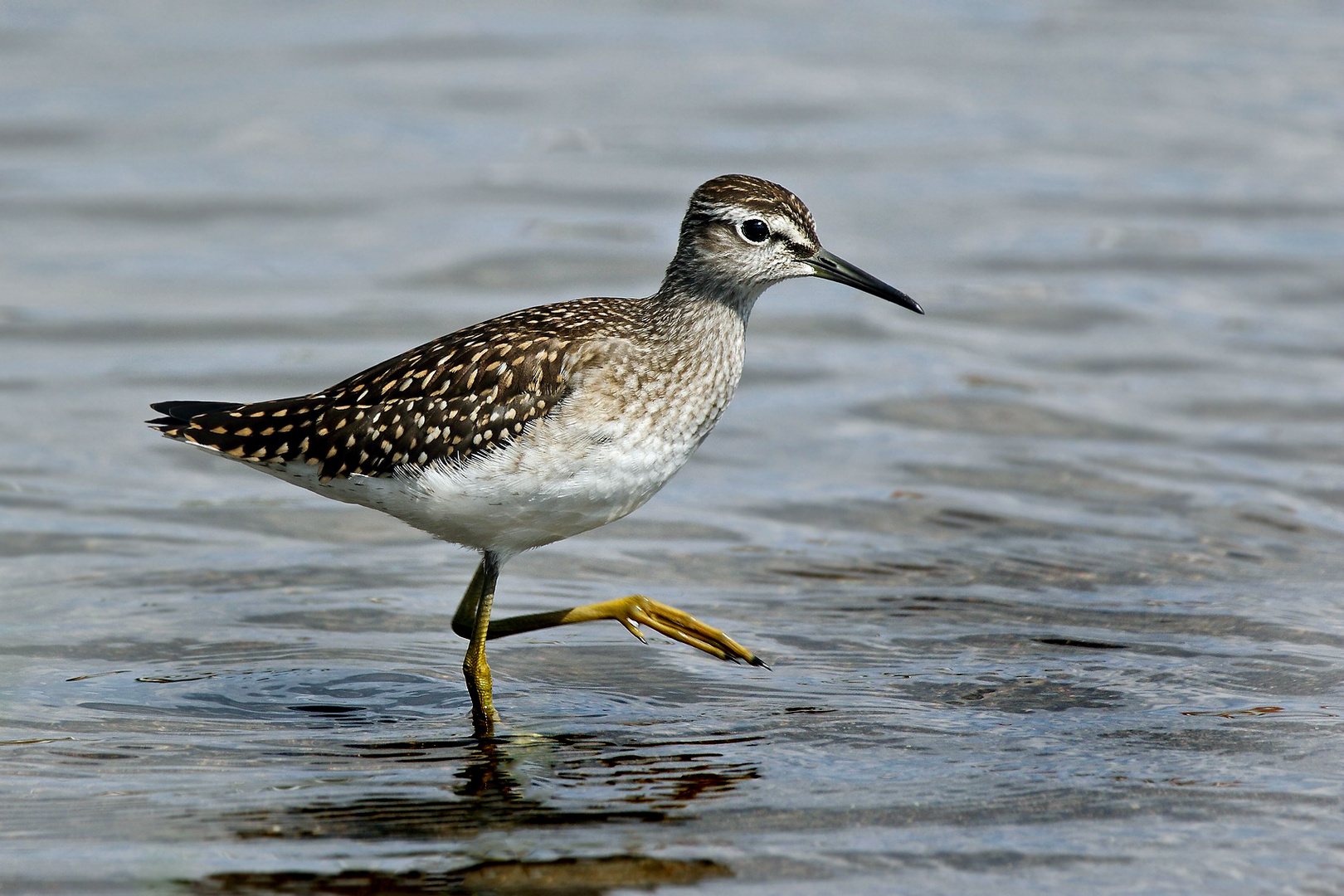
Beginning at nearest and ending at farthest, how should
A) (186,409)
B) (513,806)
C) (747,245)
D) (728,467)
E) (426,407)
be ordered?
(513,806), (426,407), (747,245), (186,409), (728,467)

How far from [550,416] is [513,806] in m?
1.74

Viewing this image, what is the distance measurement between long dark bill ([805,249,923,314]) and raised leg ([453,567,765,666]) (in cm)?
178

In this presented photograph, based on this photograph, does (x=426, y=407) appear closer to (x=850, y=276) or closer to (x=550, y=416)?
(x=550, y=416)

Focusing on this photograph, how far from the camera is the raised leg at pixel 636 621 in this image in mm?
7988

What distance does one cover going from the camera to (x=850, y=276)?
26.9 ft

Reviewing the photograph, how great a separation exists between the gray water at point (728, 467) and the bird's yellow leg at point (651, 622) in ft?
0.68

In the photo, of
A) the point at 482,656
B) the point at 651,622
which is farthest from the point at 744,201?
the point at 482,656

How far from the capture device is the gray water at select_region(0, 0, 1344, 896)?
253 inches

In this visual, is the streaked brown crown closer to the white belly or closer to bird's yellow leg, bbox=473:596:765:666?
the white belly

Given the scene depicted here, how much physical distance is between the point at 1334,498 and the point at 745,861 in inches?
247

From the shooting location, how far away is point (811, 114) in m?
18.2

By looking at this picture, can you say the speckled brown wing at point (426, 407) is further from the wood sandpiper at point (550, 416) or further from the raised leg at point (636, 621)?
the raised leg at point (636, 621)

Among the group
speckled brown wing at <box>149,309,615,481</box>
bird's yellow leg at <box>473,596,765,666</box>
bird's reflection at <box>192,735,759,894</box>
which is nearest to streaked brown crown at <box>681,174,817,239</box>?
speckled brown wing at <box>149,309,615,481</box>

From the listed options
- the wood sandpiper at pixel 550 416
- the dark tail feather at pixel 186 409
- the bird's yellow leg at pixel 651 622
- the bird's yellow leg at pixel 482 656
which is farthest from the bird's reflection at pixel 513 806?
the dark tail feather at pixel 186 409
